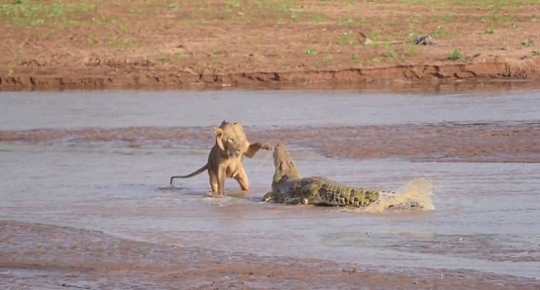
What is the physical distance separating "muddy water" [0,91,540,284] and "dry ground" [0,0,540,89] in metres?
2.40

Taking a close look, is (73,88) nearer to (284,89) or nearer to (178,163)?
(284,89)

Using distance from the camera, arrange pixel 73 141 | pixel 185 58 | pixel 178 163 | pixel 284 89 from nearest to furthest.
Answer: pixel 178 163 < pixel 73 141 < pixel 284 89 < pixel 185 58

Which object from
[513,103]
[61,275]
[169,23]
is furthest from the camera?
[169,23]

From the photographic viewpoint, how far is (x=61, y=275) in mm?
8039

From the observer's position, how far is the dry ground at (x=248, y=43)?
22.8 m

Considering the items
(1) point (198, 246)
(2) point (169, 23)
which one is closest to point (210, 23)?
(2) point (169, 23)

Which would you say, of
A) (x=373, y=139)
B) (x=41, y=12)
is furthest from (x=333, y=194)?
(x=41, y=12)

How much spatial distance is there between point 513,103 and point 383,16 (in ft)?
39.6

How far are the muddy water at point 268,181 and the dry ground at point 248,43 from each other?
94.3 inches

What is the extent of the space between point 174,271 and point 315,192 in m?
2.71

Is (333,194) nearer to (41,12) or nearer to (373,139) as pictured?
(373,139)

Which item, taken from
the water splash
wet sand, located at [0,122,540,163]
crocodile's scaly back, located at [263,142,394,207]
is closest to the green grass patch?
wet sand, located at [0,122,540,163]

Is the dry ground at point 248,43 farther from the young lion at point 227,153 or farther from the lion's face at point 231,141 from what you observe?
the lion's face at point 231,141

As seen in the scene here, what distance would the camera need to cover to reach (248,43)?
25391 millimetres
